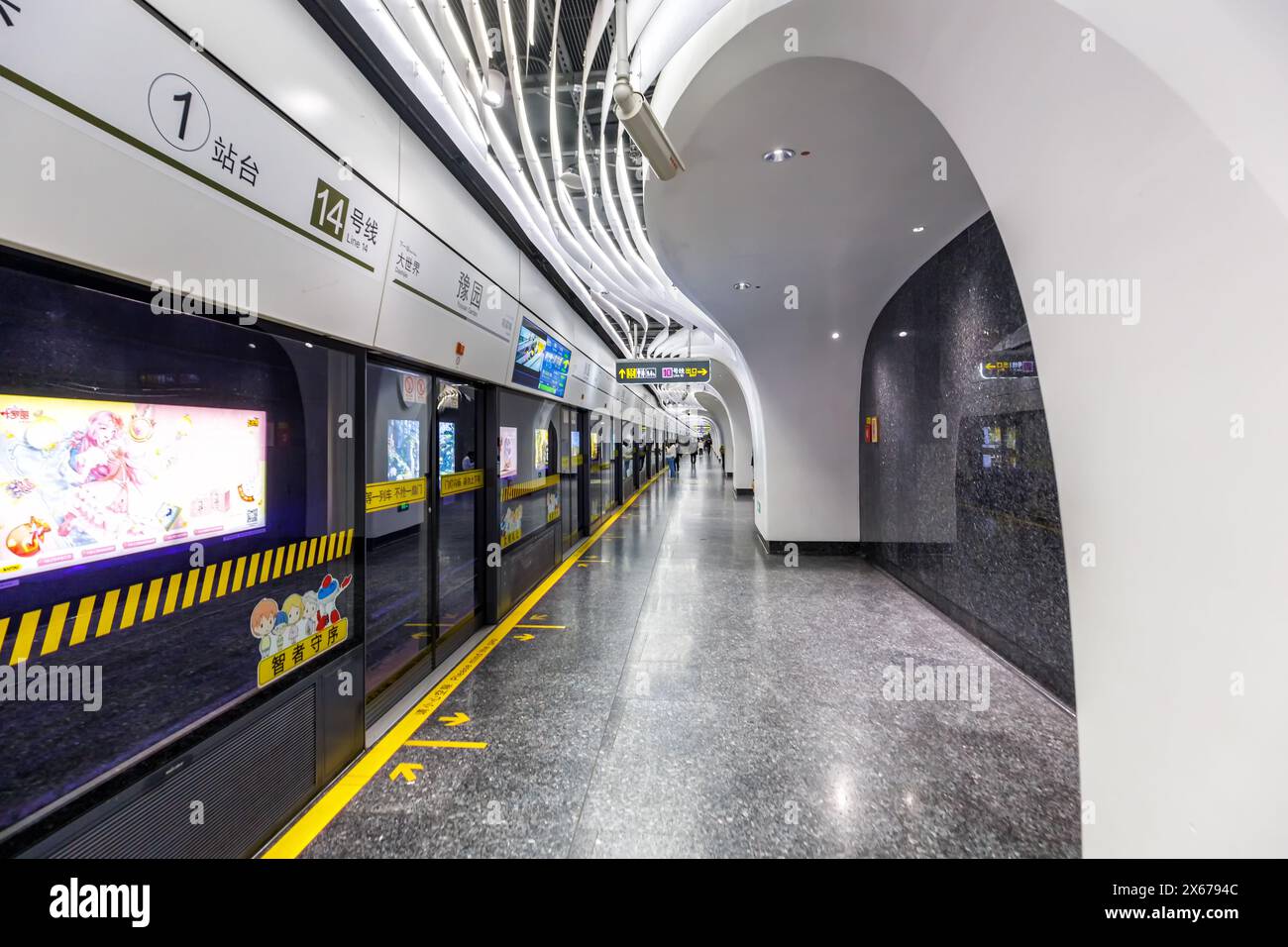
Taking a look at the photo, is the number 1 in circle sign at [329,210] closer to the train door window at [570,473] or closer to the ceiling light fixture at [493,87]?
the ceiling light fixture at [493,87]

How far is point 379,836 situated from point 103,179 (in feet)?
8.31

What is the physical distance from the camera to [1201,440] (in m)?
1.06

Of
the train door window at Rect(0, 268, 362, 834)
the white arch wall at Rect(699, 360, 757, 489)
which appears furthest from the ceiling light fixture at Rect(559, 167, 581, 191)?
the white arch wall at Rect(699, 360, 757, 489)

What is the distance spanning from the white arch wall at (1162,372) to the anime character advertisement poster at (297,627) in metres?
3.09

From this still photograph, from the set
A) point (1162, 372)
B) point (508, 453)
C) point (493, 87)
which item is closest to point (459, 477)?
point (508, 453)

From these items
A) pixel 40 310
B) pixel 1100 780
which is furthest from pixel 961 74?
pixel 40 310

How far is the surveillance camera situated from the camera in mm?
2087

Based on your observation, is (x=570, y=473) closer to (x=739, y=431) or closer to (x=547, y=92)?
(x=547, y=92)

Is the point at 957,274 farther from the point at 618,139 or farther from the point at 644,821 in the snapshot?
the point at 644,821

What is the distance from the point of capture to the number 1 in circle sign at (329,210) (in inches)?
82.9

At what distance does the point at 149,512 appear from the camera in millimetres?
1852

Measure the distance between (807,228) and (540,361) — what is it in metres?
2.99

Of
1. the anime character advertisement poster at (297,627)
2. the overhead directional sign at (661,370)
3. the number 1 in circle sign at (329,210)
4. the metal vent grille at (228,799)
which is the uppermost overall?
the overhead directional sign at (661,370)

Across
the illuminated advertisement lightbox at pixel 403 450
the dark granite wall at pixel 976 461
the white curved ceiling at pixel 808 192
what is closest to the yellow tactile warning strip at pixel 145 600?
the illuminated advertisement lightbox at pixel 403 450
